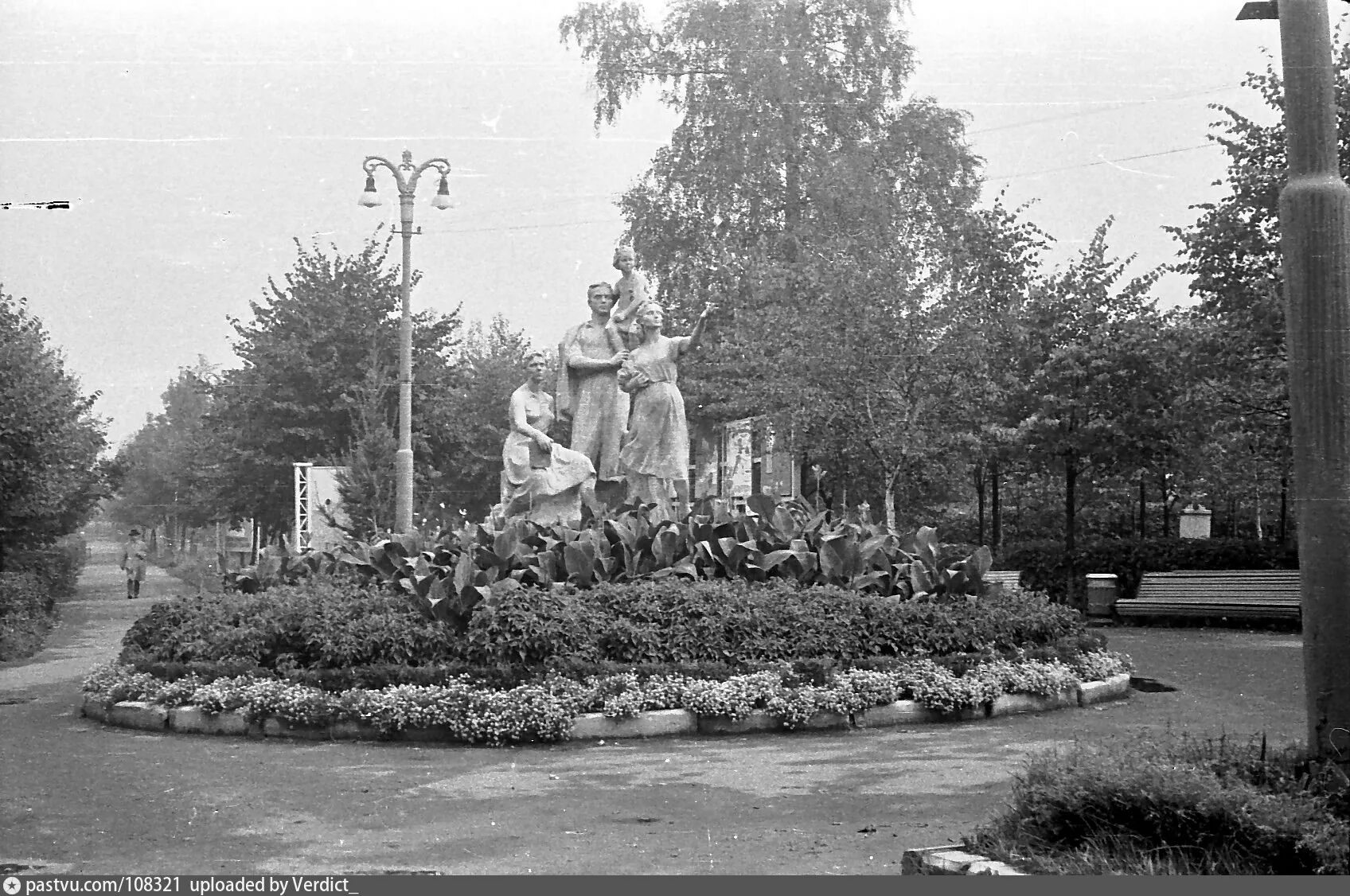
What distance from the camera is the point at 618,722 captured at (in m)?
10.7

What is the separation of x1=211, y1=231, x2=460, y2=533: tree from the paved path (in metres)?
23.6

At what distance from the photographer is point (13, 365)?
858 inches

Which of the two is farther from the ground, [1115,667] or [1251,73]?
[1251,73]

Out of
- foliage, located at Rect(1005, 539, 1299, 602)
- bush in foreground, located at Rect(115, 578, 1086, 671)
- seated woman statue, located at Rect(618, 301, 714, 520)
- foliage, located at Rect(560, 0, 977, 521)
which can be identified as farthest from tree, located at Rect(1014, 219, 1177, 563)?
bush in foreground, located at Rect(115, 578, 1086, 671)

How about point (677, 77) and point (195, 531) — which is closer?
point (677, 77)

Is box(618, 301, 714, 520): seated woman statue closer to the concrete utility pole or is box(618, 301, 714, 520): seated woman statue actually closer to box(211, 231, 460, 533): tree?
the concrete utility pole

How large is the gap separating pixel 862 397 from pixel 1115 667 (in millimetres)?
13787

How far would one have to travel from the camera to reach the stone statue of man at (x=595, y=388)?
17.5 m

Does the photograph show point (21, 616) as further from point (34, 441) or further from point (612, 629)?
point (612, 629)

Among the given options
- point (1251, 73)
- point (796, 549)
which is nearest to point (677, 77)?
point (1251, 73)

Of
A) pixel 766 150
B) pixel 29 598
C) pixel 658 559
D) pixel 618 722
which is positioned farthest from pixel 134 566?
pixel 618 722

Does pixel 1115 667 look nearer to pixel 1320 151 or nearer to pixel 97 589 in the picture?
pixel 1320 151

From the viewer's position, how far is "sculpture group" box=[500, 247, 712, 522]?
17.0 metres

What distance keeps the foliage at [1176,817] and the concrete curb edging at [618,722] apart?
4709 millimetres
